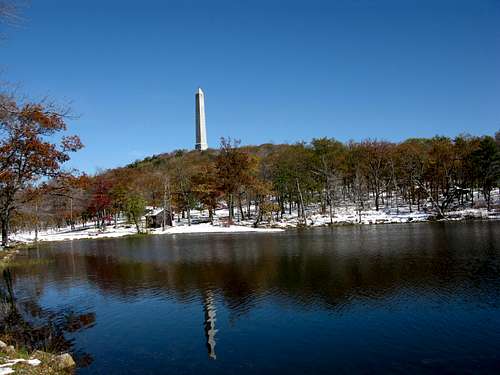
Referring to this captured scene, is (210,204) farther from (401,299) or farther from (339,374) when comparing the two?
(339,374)

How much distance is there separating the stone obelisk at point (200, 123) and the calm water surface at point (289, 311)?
9972 cm

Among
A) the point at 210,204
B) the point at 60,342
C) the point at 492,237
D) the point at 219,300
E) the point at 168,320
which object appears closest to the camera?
the point at 60,342

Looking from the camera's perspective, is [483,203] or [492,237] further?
[483,203]

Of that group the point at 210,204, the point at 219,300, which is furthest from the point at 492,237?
the point at 210,204

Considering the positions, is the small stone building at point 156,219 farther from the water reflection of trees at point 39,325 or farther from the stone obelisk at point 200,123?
the water reflection of trees at point 39,325

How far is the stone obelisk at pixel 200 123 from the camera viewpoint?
127894mm

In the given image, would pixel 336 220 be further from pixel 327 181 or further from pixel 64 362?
pixel 64 362

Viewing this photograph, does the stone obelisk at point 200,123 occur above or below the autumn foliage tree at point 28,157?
above

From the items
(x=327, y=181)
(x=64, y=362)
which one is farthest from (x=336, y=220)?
(x=64, y=362)

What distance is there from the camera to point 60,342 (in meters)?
15.4

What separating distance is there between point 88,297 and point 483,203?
72.6m

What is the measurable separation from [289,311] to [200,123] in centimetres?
12108

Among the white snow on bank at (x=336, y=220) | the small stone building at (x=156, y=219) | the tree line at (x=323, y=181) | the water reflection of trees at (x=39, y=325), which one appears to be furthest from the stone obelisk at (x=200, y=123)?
the water reflection of trees at (x=39, y=325)

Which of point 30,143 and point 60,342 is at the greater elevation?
point 30,143
